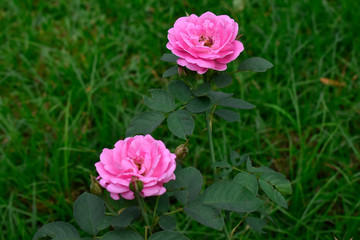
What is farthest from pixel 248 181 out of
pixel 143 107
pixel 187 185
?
pixel 143 107

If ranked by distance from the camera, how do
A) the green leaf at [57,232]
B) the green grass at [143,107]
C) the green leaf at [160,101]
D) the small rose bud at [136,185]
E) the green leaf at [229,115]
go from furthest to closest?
the green grass at [143,107]
the green leaf at [229,115]
the green leaf at [160,101]
the green leaf at [57,232]
the small rose bud at [136,185]

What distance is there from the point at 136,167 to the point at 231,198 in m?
0.23

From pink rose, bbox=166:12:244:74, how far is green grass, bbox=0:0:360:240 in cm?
40

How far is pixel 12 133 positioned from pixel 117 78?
23.4 inches

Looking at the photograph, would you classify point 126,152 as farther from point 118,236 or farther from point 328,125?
point 328,125

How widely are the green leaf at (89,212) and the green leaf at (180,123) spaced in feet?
0.76

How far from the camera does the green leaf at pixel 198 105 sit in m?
0.98

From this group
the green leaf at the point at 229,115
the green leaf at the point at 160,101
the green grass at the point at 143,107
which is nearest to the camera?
the green leaf at the point at 160,101

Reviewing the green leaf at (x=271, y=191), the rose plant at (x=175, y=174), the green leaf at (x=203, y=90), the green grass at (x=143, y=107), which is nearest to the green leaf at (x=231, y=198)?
the rose plant at (x=175, y=174)

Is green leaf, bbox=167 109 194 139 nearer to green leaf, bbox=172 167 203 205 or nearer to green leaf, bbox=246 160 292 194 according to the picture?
green leaf, bbox=172 167 203 205

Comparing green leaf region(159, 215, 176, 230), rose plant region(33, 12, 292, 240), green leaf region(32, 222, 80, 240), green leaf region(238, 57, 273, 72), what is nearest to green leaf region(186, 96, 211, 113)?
rose plant region(33, 12, 292, 240)

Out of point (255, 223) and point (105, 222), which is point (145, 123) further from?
point (255, 223)

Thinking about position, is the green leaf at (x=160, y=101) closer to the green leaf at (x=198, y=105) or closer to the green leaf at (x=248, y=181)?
the green leaf at (x=198, y=105)

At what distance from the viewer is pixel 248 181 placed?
991mm
